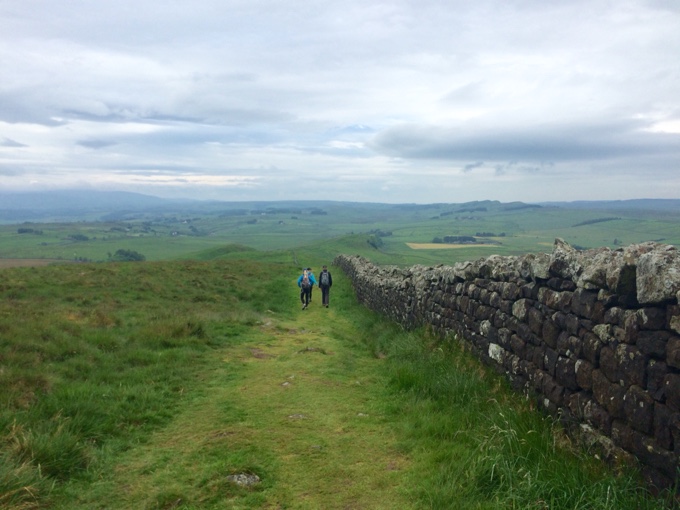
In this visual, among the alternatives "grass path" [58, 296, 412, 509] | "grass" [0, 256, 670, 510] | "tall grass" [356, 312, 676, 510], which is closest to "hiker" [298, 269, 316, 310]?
"grass" [0, 256, 670, 510]

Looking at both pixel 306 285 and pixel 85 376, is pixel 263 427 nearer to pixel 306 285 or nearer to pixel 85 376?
pixel 85 376

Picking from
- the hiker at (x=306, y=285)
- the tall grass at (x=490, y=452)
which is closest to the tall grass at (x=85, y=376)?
the tall grass at (x=490, y=452)

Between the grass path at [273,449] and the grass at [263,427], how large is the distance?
0.08 ft

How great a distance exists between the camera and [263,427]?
643 cm

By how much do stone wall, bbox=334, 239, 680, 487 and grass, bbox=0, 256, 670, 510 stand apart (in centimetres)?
34

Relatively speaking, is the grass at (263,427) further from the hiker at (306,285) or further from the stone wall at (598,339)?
the hiker at (306,285)

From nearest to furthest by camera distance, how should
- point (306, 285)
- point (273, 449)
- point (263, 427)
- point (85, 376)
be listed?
point (273, 449) < point (263, 427) < point (85, 376) < point (306, 285)

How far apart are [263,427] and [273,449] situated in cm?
69

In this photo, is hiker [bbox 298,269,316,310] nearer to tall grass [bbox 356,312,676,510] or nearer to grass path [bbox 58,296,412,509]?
grass path [bbox 58,296,412,509]

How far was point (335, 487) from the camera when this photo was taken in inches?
195

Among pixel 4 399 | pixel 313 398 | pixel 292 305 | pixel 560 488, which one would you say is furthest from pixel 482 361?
pixel 292 305

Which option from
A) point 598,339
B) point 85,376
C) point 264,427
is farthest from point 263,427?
point 598,339

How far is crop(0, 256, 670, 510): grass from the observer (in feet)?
15.1

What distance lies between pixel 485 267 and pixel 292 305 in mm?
13662
